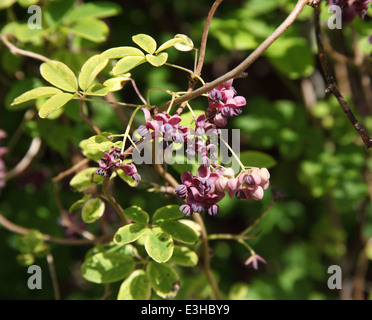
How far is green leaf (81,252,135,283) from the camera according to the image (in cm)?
112

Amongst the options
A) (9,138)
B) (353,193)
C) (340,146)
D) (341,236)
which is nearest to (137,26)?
(9,138)

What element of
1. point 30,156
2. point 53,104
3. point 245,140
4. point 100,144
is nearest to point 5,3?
point 30,156

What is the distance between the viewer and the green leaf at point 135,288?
111 centimetres

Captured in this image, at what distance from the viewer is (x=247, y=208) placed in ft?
6.57

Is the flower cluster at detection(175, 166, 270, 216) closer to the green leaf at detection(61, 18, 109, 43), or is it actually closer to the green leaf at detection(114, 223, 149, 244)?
the green leaf at detection(114, 223, 149, 244)

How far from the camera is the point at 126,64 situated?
915mm

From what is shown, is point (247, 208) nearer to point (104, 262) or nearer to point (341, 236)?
point (341, 236)

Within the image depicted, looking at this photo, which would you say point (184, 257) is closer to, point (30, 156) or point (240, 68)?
point (240, 68)

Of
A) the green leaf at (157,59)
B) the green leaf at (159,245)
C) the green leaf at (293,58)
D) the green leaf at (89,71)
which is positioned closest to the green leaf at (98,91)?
the green leaf at (89,71)

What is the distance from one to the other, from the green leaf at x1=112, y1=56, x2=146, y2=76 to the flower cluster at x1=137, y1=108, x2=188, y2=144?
0.38 ft

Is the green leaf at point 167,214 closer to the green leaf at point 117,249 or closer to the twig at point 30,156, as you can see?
the green leaf at point 117,249

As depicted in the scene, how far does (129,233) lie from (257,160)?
0.45 meters

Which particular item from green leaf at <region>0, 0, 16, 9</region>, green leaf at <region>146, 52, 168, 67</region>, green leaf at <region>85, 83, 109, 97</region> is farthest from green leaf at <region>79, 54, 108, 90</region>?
green leaf at <region>0, 0, 16, 9</region>

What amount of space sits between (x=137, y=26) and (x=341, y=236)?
1.25 m
